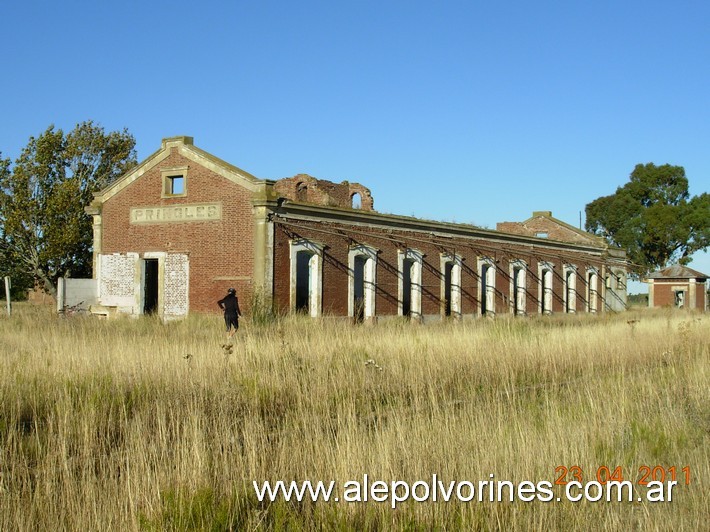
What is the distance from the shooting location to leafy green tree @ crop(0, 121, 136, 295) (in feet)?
108

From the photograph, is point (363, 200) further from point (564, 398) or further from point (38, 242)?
point (564, 398)

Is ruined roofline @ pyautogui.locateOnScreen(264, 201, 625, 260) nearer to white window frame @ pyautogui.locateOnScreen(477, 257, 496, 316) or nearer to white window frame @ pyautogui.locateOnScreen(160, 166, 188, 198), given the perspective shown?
white window frame @ pyautogui.locateOnScreen(477, 257, 496, 316)

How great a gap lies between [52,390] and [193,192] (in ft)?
51.1

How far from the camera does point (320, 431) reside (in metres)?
6.77

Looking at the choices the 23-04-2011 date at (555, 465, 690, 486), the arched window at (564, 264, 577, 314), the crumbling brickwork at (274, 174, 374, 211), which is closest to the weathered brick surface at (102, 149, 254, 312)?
the crumbling brickwork at (274, 174, 374, 211)

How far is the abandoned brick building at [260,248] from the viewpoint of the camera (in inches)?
899

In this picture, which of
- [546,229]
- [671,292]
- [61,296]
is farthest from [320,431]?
[671,292]

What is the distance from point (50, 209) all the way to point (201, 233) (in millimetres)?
12574

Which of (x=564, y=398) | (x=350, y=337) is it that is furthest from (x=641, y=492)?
(x=350, y=337)

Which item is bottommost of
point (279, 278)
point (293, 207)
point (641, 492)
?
point (641, 492)

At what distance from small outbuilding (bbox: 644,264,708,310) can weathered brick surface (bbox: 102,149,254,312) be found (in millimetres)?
37085

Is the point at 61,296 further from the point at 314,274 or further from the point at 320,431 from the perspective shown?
the point at 320,431

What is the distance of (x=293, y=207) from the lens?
915 inches

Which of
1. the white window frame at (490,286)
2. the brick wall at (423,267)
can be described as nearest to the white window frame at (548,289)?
the brick wall at (423,267)
